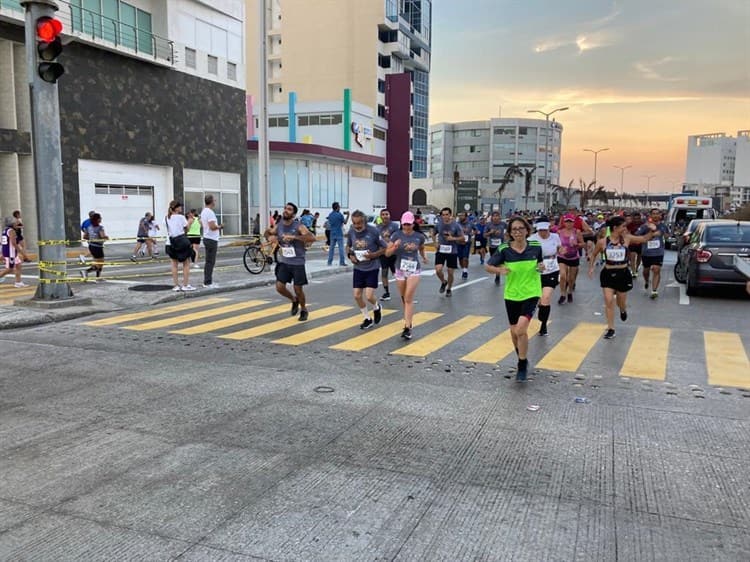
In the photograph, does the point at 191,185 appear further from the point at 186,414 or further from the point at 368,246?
the point at 186,414

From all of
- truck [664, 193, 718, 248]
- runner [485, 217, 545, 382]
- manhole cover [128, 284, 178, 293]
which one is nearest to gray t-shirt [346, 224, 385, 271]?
runner [485, 217, 545, 382]

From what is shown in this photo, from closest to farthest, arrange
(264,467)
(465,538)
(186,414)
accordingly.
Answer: (465,538)
(264,467)
(186,414)

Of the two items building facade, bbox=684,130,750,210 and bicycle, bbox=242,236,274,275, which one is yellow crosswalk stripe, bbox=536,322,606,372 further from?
building facade, bbox=684,130,750,210

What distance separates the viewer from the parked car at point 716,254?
13.2 m

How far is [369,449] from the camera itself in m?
4.80

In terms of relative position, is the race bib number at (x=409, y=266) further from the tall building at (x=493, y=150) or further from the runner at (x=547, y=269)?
the tall building at (x=493, y=150)

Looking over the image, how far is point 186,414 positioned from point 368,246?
15.9ft

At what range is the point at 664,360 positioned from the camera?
26.1 feet

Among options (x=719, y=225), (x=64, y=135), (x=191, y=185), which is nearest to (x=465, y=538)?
(x=719, y=225)

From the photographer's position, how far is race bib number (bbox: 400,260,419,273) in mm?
9625

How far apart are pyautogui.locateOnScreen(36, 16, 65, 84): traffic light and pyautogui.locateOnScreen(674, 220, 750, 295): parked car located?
13.0 m

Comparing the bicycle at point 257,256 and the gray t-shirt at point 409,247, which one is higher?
the gray t-shirt at point 409,247

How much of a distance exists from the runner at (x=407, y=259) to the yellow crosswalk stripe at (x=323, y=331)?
0.90m

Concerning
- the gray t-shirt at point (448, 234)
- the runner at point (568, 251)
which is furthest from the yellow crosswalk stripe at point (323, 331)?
the runner at point (568, 251)
